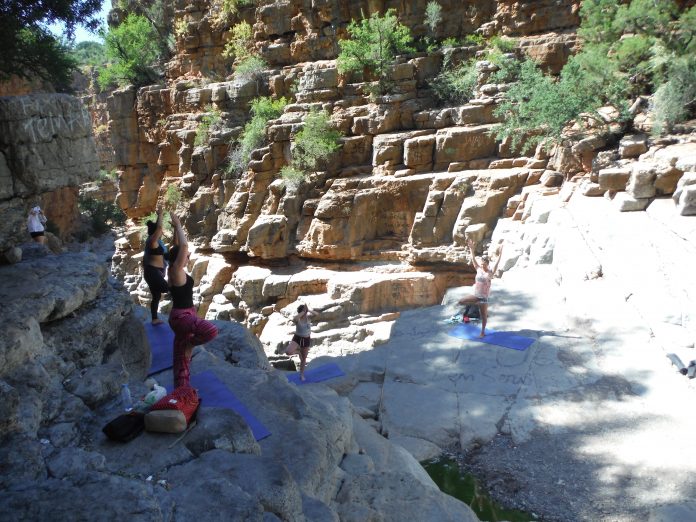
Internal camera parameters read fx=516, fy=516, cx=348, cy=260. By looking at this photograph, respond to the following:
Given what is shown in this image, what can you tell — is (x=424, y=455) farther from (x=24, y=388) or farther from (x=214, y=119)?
(x=214, y=119)

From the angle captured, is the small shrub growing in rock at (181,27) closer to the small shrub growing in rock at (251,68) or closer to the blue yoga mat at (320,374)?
the small shrub growing in rock at (251,68)

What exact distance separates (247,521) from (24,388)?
1881mm

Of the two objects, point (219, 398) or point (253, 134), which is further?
point (253, 134)

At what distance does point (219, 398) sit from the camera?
4.54 m

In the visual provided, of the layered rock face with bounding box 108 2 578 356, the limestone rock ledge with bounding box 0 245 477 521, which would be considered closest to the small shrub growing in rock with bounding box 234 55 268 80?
the layered rock face with bounding box 108 2 578 356

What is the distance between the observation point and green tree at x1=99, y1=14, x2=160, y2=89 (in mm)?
21859

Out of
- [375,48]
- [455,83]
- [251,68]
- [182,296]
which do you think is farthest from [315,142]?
[182,296]

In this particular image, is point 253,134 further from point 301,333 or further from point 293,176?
point 301,333

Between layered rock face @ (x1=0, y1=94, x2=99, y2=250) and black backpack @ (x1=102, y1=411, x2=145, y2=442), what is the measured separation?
7.29 feet

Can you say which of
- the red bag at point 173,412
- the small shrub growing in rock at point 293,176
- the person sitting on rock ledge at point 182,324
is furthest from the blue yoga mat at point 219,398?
the small shrub growing in rock at point 293,176

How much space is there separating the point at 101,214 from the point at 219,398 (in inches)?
854

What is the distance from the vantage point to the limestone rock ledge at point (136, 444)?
279 centimetres

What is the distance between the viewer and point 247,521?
2781 millimetres

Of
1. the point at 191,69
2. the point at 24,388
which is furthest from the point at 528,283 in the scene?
the point at 191,69
